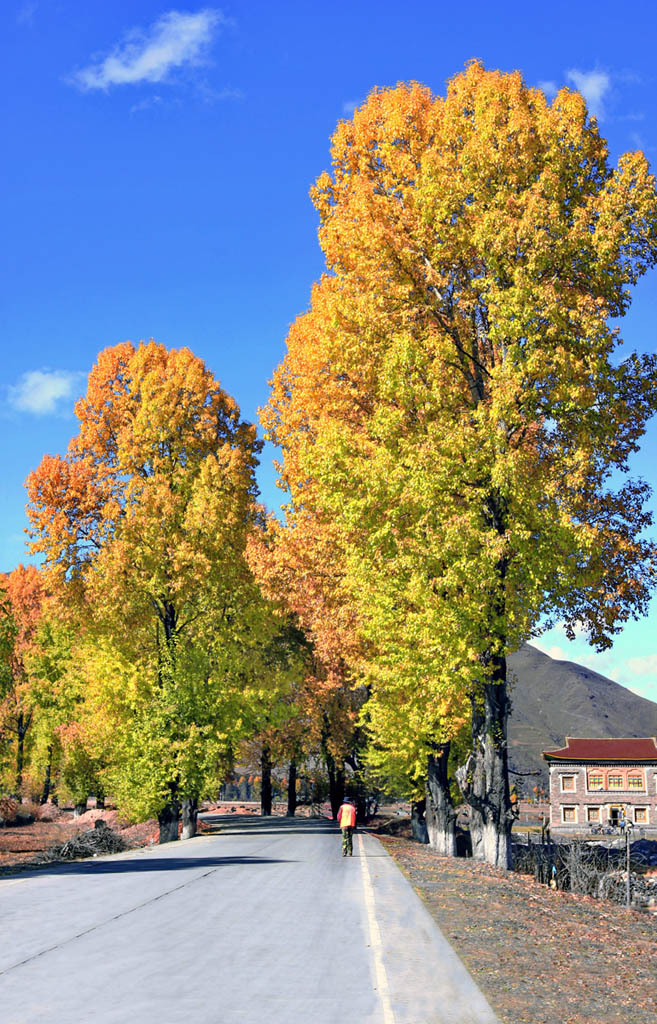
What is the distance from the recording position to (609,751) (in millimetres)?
75438

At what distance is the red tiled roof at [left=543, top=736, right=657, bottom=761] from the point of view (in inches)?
2921

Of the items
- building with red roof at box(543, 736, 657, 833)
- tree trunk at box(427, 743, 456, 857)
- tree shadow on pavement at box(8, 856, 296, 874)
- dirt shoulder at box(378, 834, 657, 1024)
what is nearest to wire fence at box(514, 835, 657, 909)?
tree trunk at box(427, 743, 456, 857)

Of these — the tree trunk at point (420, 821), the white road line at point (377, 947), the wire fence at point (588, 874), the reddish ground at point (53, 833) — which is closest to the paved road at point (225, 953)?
the white road line at point (377, 947)

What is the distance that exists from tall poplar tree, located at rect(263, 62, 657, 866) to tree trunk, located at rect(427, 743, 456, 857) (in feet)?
29.1

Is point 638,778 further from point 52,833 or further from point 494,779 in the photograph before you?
point 494,779

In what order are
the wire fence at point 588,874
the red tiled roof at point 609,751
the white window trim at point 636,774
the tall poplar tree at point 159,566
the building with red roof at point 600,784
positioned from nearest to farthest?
the wire fence at point 588,874 → the tall poplar tree at point 159,566 → the building with red roof at point 600,784 → the white window trim at point 636,774 → the red tiled roof at point 609,751

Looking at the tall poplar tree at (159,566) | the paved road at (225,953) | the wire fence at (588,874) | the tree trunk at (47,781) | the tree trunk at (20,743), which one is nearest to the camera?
the paved road at (225,953)

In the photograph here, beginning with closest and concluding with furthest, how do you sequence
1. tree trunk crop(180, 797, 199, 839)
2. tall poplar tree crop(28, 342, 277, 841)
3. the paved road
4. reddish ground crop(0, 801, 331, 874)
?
1. the paved road
2. tall poplar tree crop(28, 342, 277, 841)
3. tree trunk crop(180, 797, 199, 839)
4. reddish ground crop(0, 801, 331, 874)

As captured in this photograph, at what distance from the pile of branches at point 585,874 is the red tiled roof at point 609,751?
49178 mm

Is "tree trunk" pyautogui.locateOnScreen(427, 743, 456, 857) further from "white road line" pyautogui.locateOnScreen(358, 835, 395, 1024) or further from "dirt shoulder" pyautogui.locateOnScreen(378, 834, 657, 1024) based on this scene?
"white road line" pyautogui.locateOnScreen(358, 835, 395, 1024)

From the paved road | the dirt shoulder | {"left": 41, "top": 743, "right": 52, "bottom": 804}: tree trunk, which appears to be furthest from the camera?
{"left": 41, "top": 743, "right": 52, "bottom": 804}: tree trunk

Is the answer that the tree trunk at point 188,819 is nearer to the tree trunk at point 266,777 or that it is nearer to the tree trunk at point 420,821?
the tree trunk at point 420,821

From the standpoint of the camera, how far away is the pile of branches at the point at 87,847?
967 inches

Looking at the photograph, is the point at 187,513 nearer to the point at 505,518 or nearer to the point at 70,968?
the point at 505,518
